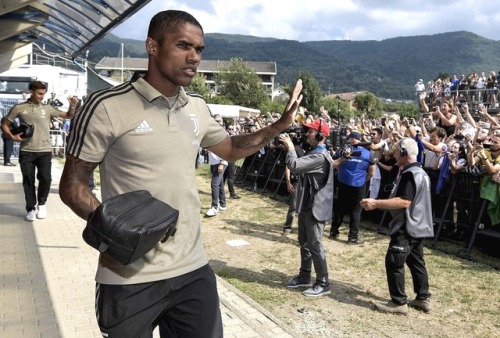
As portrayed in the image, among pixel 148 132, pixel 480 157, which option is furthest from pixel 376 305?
pixel 148 132

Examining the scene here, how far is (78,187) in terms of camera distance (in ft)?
6.75

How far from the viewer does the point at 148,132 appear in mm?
2125

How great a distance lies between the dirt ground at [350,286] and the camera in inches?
186

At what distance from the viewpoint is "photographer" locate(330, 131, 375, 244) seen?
7992 mm

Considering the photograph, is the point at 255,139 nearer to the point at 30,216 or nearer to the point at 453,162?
the point at 453,162

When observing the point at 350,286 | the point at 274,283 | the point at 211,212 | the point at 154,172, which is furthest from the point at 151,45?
the point at 211,212

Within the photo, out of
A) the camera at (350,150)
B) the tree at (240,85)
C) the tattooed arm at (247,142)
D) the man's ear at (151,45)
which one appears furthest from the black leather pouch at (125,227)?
the tree at (240,85)

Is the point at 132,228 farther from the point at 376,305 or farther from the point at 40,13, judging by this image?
the point at 40,13

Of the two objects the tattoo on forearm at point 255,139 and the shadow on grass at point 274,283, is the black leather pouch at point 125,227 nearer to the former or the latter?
the tattoo on forearm at point 255,139

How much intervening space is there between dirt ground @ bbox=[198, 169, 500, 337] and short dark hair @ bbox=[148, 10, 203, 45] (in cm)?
311

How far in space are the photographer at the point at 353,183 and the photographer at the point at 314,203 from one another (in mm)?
2366

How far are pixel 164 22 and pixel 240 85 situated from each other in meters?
82.3

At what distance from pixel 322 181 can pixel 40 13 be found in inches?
401

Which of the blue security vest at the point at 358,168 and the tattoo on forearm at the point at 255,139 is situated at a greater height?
the tattoo on forearm at the point at 255,139
